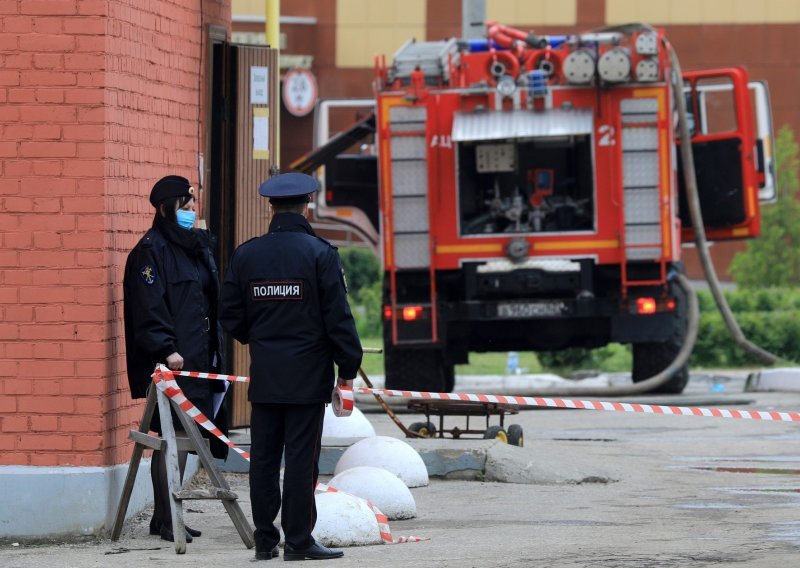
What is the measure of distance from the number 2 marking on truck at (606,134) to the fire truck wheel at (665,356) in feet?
5.74

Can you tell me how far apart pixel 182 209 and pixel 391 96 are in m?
8.39

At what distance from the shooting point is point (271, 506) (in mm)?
7836

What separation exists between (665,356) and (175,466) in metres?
10.4

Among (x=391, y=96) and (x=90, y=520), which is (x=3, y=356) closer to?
(x=90, y=520)

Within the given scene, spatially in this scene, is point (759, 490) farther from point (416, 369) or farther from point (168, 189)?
point (416, 369)

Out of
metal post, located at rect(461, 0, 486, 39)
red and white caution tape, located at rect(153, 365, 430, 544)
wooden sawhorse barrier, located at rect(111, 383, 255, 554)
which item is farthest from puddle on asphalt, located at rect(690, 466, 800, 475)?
metal post, located at rect(461, 0, 486, 39)

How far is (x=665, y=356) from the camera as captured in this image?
18.1m

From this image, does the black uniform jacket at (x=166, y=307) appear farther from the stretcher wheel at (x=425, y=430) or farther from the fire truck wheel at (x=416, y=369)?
the fire truck wheel at (x=416, y=369)

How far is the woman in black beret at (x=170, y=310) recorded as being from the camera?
27.2 feet

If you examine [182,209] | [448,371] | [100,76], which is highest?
[100,76]

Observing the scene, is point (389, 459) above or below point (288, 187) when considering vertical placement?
below

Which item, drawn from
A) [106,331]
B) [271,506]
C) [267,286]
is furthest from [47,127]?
[271,506]

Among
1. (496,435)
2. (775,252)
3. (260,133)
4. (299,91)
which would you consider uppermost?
(299,91)

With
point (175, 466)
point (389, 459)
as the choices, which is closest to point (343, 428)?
point (389, 459)
